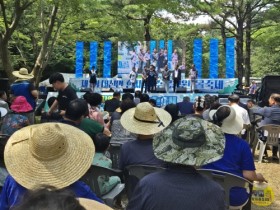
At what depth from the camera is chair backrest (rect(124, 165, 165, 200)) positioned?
3.32 m

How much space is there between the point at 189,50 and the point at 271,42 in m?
18.5

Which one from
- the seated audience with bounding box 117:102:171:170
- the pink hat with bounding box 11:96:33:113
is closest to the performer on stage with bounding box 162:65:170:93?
the pink hat with bounding box 11:96:33:113

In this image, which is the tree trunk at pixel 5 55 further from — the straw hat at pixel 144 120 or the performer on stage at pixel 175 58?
the performer on stage at pixel 175 58

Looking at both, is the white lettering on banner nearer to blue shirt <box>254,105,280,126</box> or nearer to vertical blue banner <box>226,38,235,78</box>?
vertical blue banner <box>226,38,235,78</box>

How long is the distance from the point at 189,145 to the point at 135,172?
1390 mm

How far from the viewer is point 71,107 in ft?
13.8

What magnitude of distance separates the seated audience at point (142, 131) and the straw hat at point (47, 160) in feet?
4.51

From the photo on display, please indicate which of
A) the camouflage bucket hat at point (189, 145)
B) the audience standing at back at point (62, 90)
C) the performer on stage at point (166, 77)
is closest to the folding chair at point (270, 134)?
the audience standing at back at point (62, 90)

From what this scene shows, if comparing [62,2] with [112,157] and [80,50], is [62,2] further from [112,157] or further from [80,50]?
[80,50]

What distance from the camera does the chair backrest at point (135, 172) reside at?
3.32 metres

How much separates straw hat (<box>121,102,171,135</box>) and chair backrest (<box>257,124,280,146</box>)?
4.33 metres

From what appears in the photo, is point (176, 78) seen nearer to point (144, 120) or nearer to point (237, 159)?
point (144, 120)

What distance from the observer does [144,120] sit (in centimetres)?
390

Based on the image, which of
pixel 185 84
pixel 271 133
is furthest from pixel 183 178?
pixel 185 84
